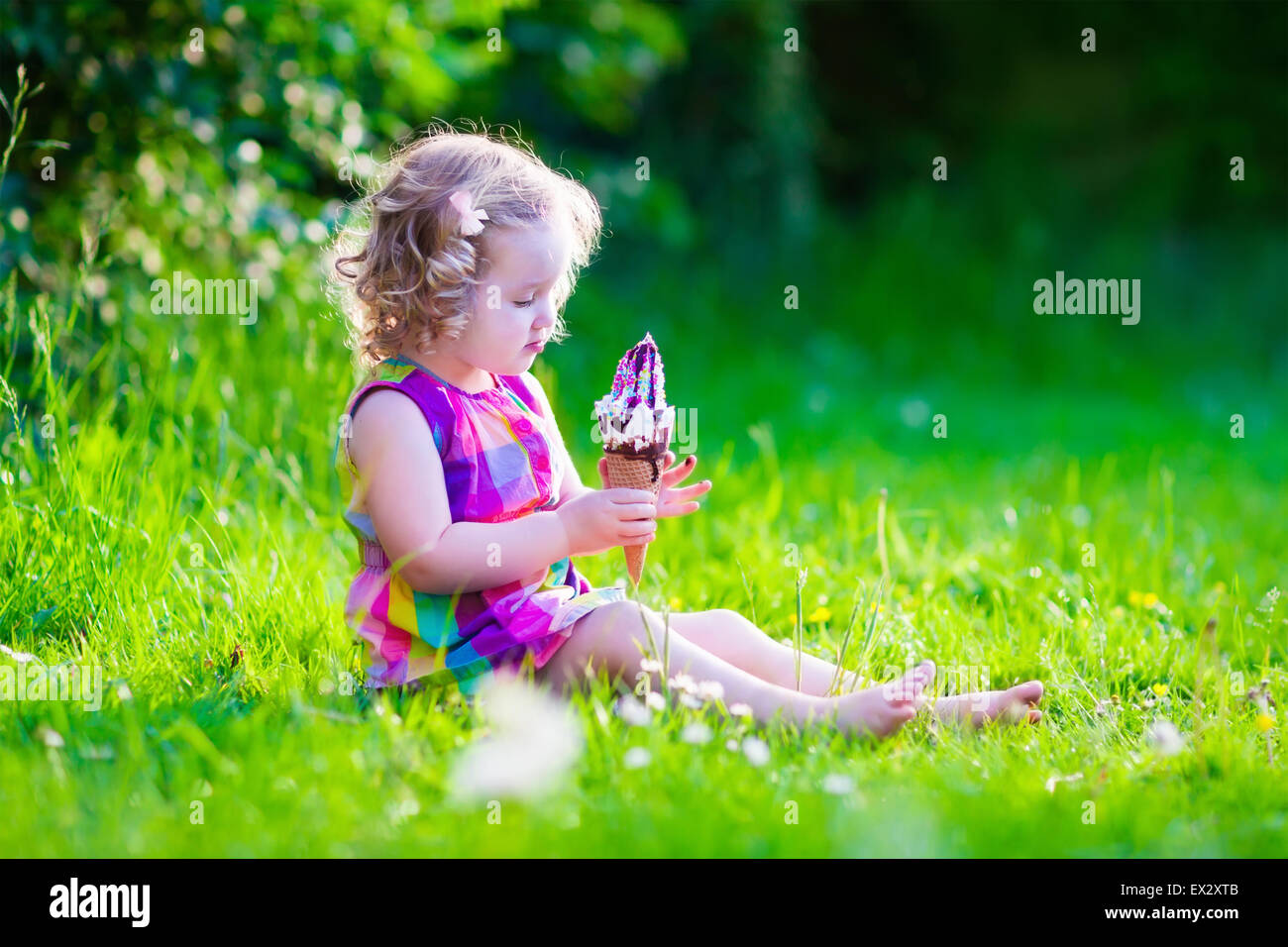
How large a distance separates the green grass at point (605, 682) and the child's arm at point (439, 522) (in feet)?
0.83

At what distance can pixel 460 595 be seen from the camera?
2.32 metres

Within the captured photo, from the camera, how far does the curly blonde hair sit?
7.64 feet

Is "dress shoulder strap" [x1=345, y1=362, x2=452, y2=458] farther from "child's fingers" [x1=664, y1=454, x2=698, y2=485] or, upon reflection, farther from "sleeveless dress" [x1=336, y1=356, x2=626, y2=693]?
"child's fingers" [x1=664, y1=454, x2=698, y2=485]

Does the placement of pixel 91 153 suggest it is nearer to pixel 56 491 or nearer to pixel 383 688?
pixel 56 491

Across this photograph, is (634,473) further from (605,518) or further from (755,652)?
(755,652)

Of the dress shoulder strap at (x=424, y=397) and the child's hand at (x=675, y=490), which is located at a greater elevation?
the dress shoulder strap at (x=424, y=397)

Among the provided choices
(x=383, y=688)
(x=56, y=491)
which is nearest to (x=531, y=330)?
(x=383, y=688)

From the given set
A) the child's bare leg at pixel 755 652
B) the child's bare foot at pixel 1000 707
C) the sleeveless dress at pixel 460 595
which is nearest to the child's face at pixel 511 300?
the sleeveless dress at pixel 460 595

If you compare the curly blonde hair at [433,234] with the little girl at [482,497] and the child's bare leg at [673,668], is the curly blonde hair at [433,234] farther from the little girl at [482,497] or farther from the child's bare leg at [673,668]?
the child's bare leg at [673,668]

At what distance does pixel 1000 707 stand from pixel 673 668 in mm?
604

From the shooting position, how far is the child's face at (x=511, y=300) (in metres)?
2.32

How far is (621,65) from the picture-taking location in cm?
616

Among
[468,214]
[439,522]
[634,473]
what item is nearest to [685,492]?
[634,473]

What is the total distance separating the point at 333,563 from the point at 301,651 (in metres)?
0.50
